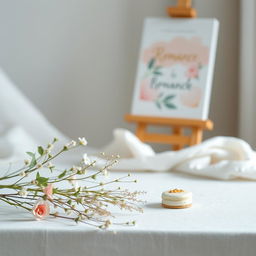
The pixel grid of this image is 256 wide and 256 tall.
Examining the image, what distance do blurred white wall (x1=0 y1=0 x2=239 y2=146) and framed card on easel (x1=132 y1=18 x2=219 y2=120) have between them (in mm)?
449

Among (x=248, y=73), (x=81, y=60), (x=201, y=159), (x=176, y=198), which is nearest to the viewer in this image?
(x=176, y=198)

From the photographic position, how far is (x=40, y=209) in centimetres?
113

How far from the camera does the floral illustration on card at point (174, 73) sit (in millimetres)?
2424

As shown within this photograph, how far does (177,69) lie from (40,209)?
1464 millimetres

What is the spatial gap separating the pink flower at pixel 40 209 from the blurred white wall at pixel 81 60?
6.12 feet

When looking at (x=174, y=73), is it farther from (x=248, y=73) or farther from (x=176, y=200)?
(x=176, y=200)

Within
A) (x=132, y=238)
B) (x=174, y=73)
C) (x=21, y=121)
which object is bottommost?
(x=132, y=238)

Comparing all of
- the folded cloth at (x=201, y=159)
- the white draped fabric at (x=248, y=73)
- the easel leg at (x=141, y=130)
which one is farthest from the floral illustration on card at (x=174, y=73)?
the folded cloth at (x=201, y=159)

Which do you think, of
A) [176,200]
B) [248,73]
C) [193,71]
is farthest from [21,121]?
[176,200]

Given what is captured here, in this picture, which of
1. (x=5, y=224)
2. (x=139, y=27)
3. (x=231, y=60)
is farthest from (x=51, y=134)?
(x=5, y=224)

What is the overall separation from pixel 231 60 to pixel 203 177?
4.31ft

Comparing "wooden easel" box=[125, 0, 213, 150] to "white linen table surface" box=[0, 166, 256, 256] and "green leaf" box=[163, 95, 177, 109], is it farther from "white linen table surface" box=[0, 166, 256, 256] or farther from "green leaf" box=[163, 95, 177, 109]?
Answer: "white linen table surface" box=[0, 166, 256, 256]

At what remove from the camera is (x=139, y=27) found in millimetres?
2938

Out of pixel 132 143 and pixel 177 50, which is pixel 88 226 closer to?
pixel 132 143
